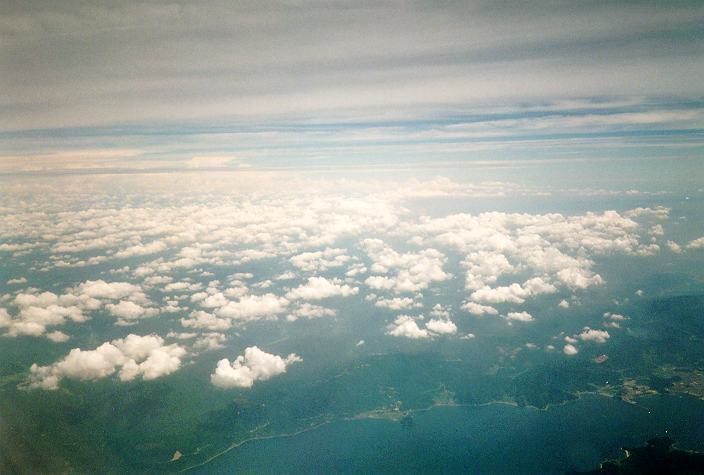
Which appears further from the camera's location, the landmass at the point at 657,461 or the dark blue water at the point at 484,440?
the dark blue water at the point at 484,440

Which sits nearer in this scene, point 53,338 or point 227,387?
point 227,387

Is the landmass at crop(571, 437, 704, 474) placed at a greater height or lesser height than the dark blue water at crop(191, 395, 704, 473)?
lesser

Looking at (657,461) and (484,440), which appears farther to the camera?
(484,440)

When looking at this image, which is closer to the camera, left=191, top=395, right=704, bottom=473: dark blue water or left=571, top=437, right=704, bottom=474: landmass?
left=571, top=437, right=704, bottom=474: landmass

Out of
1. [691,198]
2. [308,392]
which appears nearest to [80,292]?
[308,392]

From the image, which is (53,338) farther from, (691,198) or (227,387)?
(691,198)

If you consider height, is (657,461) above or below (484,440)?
below

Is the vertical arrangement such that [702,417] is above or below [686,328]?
below

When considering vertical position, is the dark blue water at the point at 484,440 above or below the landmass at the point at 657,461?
above
